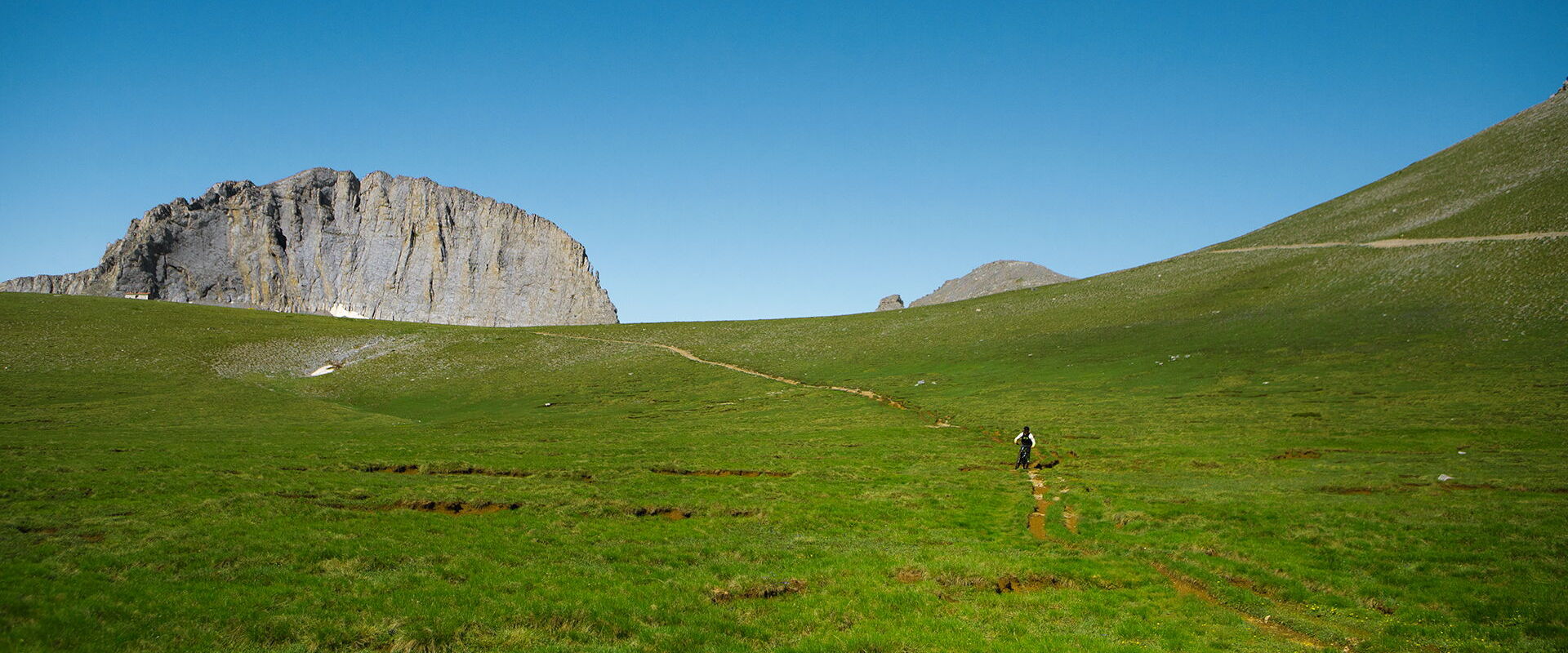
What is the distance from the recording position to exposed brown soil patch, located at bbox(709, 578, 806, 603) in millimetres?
16625

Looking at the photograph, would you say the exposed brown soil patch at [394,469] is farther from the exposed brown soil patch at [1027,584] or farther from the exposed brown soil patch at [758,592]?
the exposed brown soil patch at [1027,584]

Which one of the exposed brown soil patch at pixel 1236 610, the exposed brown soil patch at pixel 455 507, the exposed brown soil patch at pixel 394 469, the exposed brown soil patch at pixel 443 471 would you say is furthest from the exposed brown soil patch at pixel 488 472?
the exposed brown soil patch at pixel 1236 610

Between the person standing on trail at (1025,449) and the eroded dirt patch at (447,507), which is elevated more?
the eroded dirt patch at (447,507)

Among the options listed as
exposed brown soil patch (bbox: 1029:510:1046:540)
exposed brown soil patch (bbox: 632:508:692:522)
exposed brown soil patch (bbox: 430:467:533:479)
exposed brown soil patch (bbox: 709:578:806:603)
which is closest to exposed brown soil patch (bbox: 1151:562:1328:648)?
exposed brown soil patch (bbox: 1029:510:1046:540)

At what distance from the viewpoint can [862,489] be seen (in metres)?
29.5

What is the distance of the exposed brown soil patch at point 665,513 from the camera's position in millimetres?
24672

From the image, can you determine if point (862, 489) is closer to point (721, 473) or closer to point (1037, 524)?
point (721, 473)

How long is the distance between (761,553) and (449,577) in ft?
25.0

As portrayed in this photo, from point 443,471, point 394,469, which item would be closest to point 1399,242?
point 443,471

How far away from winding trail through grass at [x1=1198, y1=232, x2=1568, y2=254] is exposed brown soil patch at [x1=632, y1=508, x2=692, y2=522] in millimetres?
84522

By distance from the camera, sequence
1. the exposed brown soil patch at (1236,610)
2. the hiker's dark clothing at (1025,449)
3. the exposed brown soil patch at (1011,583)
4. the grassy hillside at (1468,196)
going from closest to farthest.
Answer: the exposed brown soil patch at (1236,610) → the exposed brown soil patch at (1011,583) → the hiker's dark clothing at (1025,449) → the grassy hillside at (1468,196)

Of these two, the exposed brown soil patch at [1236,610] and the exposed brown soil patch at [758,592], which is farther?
the exposed brown soil patch at [758,592]

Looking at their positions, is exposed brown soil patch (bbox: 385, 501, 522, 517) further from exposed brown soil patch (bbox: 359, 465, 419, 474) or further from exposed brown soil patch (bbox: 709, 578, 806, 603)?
exposed brown soil patch (bbox: 709, 578, 806, 603)

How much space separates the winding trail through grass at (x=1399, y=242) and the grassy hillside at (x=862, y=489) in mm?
1962
